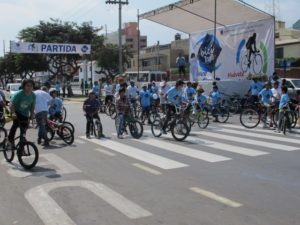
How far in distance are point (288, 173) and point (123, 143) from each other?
5.68 meters

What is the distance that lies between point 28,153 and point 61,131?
3.89 metres

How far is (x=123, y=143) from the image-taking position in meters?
13.8

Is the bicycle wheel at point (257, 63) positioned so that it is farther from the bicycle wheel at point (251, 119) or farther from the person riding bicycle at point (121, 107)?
the person riding bicycle at point (121, 107)

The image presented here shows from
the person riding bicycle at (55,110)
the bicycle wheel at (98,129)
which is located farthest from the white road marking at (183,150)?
the person riding bicycle at (55,110)

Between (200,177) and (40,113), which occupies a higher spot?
(40,113)

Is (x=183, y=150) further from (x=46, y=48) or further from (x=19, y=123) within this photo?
(x=46, y=48)

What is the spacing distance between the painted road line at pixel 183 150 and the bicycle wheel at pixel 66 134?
75.7 inches

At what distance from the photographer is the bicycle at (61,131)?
14.0 metres

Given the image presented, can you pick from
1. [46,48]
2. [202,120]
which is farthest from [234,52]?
[46,48]

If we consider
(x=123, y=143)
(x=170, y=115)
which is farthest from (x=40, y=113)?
(x=170, y=115)

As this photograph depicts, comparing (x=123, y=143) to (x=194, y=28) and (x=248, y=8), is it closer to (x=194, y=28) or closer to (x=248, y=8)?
(x=248, y=8)

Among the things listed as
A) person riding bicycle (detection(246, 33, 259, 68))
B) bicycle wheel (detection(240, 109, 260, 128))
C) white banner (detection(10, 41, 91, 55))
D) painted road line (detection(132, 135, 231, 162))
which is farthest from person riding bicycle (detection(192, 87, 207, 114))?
white banner (detection(10, 41, 91, 55))

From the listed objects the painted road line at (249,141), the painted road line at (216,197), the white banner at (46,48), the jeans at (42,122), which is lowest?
the painted road line at (216,197)

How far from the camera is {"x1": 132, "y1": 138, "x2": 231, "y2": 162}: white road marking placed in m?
11.1
